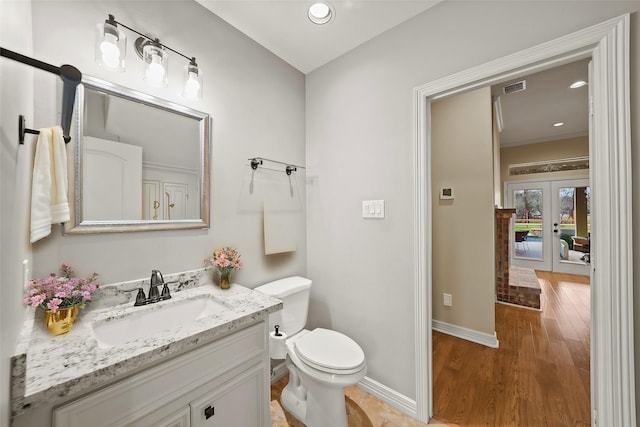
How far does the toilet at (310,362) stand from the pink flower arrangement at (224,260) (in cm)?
29

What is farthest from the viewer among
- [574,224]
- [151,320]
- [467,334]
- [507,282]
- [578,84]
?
[574,224]

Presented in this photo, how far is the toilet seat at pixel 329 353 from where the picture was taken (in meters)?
1.33

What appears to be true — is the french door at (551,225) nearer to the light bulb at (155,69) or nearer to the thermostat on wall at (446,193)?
the thermostat on wall at (446,193)

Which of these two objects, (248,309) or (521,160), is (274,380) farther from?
(521,160)

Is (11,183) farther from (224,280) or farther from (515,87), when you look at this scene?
(515,87)

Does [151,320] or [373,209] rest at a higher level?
[373,209]

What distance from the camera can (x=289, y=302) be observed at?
5.64ft

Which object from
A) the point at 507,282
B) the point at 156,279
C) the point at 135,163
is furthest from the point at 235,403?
the point at 507,282

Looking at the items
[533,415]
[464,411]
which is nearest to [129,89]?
[464,411]

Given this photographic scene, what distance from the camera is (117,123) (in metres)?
1.21

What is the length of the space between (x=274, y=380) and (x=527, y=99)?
14.2 feet

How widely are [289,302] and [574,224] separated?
615 cm

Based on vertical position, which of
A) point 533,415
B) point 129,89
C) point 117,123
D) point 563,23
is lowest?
point 533,415

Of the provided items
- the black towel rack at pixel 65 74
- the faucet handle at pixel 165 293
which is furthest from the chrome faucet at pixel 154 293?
the black towel rack at pixel 65 74
